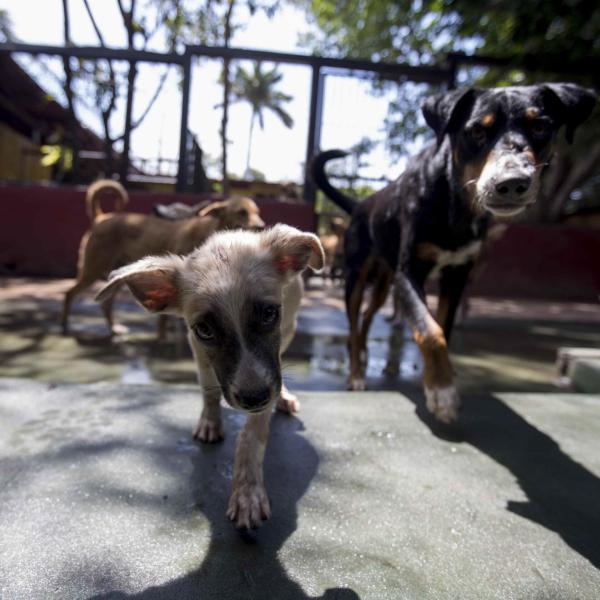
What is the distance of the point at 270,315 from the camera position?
2350mm

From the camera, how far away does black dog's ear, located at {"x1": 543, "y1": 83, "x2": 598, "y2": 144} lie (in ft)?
10.2

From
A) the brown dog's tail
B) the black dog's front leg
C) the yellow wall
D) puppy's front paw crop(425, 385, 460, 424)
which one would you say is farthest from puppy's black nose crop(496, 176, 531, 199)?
the yellow wall

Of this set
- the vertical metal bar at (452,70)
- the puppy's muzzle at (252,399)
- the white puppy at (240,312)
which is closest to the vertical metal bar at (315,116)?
the vertical metal bar at (452,70)

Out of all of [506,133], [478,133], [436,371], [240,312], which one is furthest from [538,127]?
[240,312]

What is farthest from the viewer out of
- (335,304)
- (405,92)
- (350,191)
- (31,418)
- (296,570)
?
(405,92)

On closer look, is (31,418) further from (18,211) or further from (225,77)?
(225,77)

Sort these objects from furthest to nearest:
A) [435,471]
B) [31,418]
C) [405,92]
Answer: [405,92], [31,418], [435,471]

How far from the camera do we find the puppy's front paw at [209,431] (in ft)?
8.94

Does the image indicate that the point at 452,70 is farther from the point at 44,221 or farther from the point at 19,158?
the point at 19,158

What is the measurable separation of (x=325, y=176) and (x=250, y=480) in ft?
12.1

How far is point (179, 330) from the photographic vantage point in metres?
6.32

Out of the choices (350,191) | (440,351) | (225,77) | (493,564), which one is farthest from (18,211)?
(493,564)

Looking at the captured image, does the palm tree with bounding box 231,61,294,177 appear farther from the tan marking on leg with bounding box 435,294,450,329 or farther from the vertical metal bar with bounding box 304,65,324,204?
the tan marking on leg with bounding box 435,294,450,329

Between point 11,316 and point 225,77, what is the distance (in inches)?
Answer: 372
